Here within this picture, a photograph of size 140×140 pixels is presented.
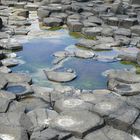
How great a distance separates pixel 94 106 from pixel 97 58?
206 centimetres

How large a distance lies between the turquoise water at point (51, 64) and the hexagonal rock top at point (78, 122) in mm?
1068

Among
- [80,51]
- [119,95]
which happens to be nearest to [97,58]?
[80,51]

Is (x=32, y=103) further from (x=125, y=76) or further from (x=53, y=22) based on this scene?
(x=53, y=22)

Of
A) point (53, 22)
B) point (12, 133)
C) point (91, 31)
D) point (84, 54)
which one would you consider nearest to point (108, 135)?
point (12, 133)

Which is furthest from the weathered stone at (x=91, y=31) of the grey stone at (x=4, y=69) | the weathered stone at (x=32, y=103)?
the weathered stone at (x=32, y=103)

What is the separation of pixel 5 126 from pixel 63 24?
514cm

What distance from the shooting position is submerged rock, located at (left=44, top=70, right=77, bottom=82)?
16.5ft

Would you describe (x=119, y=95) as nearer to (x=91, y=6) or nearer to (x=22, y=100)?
(x=22, y=100)

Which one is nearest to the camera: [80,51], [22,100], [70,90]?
[22,100]

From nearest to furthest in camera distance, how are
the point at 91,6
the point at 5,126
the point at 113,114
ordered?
the point at 5,126 → the point at 113,114 → the point at 91,6

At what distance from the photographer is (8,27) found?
26.0 feet

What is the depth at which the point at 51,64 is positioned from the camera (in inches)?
225

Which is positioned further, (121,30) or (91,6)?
(91,6)

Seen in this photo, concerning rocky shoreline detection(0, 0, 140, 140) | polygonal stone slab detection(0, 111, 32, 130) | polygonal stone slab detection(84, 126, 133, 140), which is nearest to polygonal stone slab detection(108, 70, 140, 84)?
rocky shoreline detection(0, 0, 140, 140)
